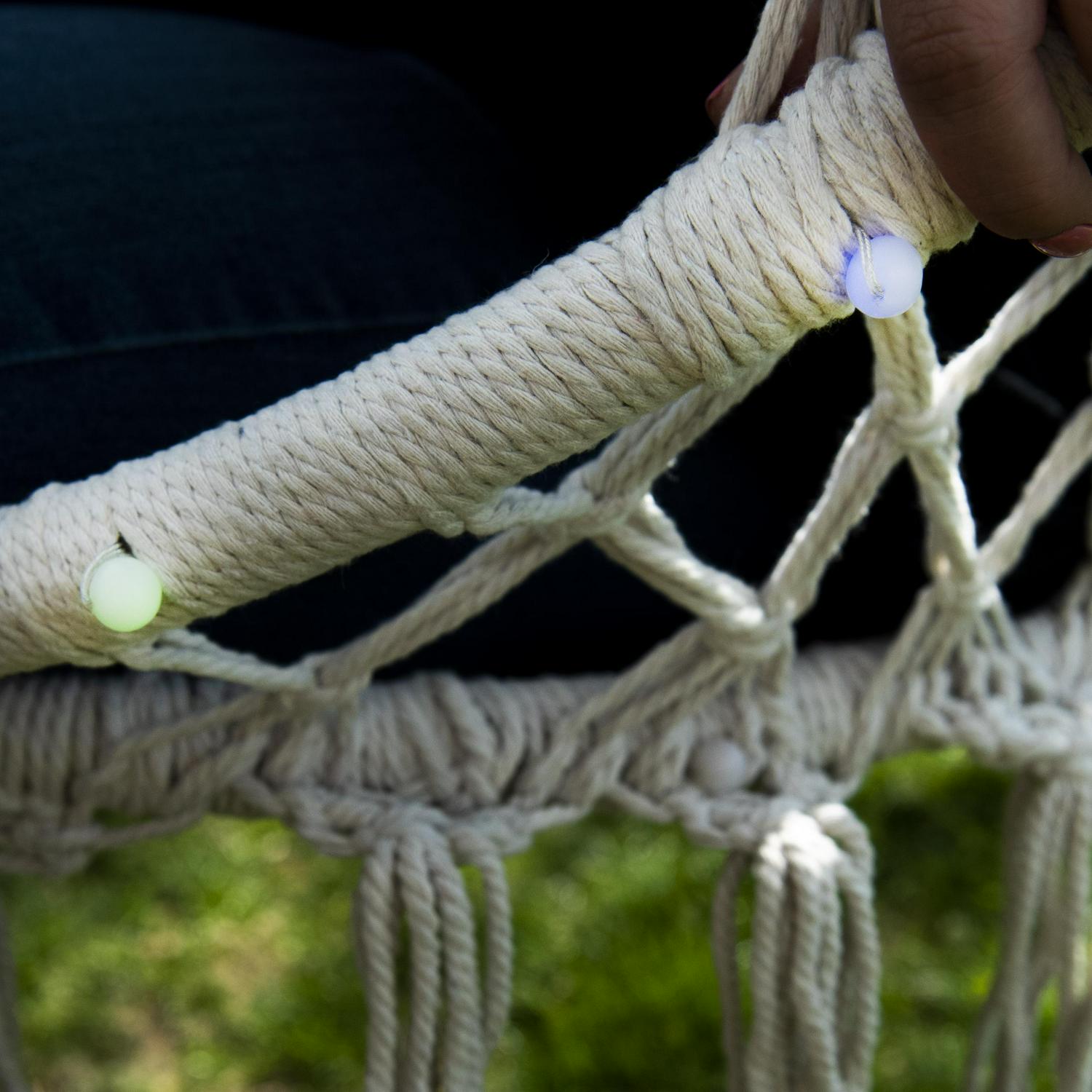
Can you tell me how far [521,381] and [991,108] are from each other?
161mm

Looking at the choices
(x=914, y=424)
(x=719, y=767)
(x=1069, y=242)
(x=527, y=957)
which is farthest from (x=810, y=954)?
(x=527, y=957)

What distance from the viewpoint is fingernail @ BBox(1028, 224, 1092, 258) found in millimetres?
369

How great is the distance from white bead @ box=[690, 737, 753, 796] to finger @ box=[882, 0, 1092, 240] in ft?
1.04

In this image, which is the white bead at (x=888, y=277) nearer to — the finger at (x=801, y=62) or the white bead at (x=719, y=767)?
the finger at (x=801, y=62)

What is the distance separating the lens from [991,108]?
1.11 ft

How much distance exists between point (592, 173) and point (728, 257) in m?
0.35

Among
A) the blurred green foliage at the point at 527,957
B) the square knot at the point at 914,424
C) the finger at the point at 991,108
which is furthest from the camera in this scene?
the blurred green foliage at the point at 527,957

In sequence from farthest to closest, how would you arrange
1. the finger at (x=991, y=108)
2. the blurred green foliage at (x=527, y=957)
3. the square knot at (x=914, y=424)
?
the blurred green foliage at (x=527, y=957)
the square knot at (x=914, y=424)
the finger at (x=991, y=108)

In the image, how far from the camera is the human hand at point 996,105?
332 mm

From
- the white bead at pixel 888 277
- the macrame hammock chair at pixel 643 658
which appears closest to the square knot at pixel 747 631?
the macrame hammock chair at pixel 643 658

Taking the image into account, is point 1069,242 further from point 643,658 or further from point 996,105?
point 643,658

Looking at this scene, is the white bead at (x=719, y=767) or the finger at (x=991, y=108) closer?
the finger at (x=991, y=108)

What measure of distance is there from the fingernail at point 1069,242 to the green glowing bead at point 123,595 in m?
0.31

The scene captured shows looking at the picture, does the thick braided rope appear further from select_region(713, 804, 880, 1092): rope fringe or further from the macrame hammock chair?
select_region(713, 804, 880, 1092): rope fringe
